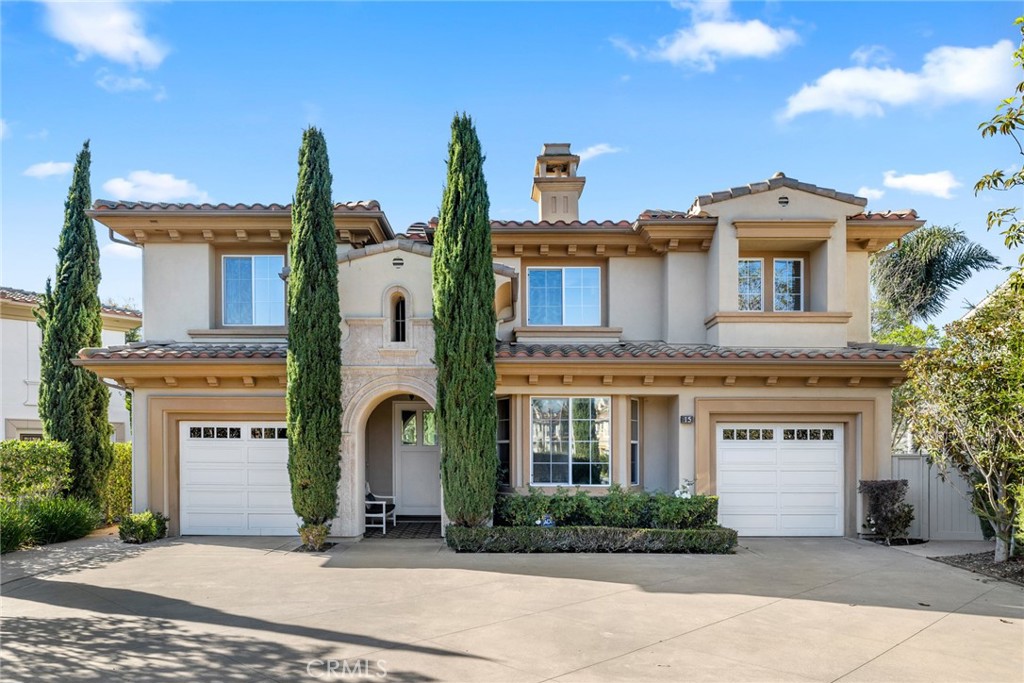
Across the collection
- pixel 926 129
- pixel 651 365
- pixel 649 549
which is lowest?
pixel 649 549

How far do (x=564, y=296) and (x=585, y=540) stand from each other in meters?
5.79

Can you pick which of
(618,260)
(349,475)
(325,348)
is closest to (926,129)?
(618,260)

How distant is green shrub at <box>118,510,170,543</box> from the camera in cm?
1213

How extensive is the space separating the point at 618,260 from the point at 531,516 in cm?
627

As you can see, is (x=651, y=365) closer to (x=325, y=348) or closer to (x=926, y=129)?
(x=325, y=348)

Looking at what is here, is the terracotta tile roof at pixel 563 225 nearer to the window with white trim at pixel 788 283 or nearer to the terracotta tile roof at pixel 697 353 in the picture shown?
the terracotta tile roof at pixel 697 353

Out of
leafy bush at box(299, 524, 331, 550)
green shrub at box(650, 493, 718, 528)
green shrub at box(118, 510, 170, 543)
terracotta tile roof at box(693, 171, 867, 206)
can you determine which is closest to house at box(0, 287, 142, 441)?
green shrub at box(118, 510, 170, 543)

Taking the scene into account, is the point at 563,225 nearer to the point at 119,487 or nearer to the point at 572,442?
the point at 572,442

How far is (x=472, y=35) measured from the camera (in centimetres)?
1214

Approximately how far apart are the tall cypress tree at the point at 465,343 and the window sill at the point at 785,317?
523 centimetres

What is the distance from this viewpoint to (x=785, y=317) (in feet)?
44.7

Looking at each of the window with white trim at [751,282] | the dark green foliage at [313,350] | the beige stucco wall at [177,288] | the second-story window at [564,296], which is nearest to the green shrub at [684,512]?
the second-story window at [564,296]

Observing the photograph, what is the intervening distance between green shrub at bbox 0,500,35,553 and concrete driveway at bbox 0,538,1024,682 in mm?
519

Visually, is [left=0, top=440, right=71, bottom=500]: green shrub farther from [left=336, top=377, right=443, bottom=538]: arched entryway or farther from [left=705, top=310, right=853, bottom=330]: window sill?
[left=705, top=310, right=853, bottom=330]: window sill
